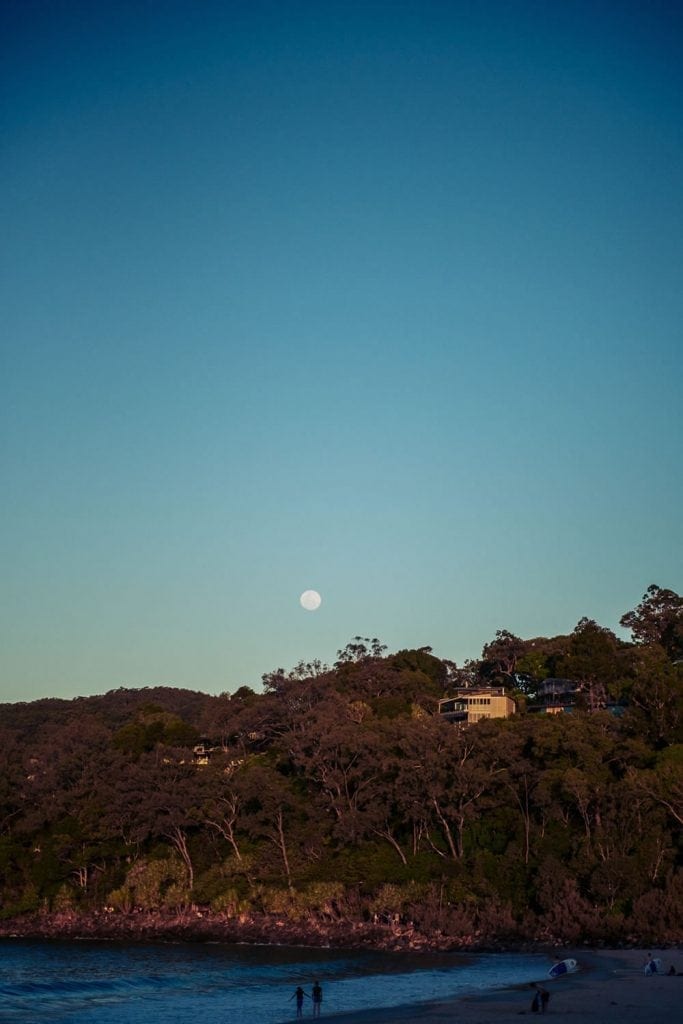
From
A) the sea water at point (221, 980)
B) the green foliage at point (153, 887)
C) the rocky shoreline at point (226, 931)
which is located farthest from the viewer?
the green foliage at point (153, 887)

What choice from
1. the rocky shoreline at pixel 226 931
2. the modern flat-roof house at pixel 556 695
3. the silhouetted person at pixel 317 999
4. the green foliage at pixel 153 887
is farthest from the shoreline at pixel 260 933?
the modern flat-roof house at pixel 556 695

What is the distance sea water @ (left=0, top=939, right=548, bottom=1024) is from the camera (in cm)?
4756

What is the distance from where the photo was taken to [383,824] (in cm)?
8012

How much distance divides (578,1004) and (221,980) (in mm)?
23702

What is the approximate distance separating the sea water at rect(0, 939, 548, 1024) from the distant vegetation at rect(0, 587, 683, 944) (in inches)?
303

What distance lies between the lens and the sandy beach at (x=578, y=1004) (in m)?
38.6

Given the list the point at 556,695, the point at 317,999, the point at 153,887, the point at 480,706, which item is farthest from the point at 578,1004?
the point at 556,695

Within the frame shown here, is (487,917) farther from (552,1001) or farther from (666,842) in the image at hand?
(552,1001)

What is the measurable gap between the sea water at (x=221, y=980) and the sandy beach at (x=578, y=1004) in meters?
3.21

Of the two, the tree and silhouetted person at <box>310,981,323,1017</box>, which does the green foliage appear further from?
the tree

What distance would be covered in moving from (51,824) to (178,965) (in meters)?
36.7

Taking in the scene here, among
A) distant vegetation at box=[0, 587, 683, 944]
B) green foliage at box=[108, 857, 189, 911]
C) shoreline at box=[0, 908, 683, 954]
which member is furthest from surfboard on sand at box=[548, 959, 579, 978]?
green foliage at box=[108, 857, 189, 911]

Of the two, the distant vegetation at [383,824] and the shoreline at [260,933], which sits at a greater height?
the distant vegetation at [383,824]

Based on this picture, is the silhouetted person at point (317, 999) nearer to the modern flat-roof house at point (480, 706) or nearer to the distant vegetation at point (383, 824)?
the distant vegetation at point (383, 824)
